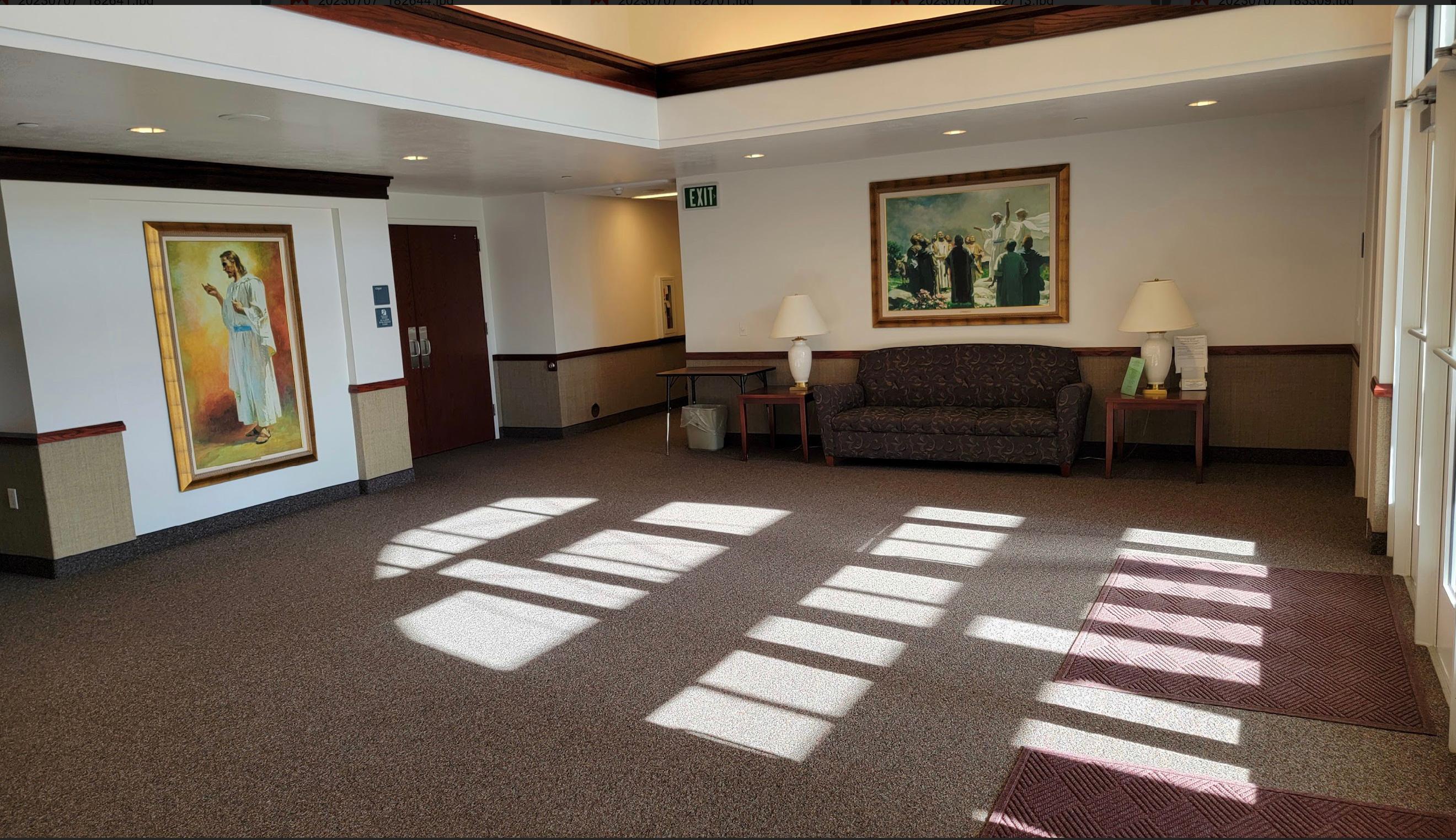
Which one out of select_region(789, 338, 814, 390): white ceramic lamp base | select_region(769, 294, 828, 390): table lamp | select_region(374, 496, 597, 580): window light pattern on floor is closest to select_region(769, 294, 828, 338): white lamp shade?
select_region(769, 294, 828, 390): table lamp

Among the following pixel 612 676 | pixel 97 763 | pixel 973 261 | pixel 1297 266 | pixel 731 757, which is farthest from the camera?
pixel 973 261

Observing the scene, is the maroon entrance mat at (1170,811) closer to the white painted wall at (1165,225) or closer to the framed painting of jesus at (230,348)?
the white painted wall at (1165,225)

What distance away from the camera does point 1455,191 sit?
3.01m

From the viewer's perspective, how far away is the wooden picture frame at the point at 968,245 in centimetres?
675

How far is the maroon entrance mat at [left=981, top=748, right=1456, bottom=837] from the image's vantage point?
7.85 feet

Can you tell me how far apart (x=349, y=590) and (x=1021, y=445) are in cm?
411

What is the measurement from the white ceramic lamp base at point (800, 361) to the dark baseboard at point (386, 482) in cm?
297

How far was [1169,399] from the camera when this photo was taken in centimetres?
601

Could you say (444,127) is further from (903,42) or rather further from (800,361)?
(800,361)

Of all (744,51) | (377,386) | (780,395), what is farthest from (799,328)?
(377,386)

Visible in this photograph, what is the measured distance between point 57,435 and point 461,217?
4144mm

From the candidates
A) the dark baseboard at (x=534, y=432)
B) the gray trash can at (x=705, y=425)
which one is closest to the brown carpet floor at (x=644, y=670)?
the gray trash can at (x=705, y=425)

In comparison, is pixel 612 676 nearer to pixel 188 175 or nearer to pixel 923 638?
pixel 923 638

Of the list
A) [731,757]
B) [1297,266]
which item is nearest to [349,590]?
[731,757]
